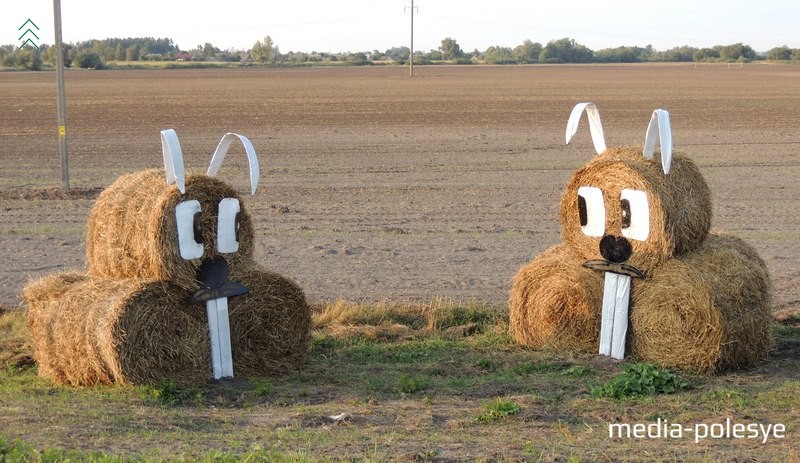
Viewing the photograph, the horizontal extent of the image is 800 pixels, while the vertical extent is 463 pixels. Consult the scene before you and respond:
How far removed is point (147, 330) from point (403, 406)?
207 centimetres

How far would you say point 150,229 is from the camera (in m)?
7.80

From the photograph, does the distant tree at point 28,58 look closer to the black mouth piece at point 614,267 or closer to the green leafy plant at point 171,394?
the green leafy plant at point 171,394

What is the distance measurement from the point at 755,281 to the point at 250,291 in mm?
4266

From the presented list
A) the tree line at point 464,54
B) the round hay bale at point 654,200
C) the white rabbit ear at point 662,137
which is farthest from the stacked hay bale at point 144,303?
the tree line at point 464,54

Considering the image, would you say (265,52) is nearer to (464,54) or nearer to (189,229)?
(464,54)

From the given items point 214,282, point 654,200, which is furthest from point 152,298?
point 654,200

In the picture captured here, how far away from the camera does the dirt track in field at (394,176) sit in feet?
39.9

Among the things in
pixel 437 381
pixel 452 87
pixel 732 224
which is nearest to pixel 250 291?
pixel 437 381

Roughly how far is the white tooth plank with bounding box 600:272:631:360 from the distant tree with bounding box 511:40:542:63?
153844mm

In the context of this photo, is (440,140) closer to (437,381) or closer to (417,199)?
(417,199)

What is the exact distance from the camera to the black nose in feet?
28.4

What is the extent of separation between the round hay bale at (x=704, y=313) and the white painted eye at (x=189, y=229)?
12.0 feet

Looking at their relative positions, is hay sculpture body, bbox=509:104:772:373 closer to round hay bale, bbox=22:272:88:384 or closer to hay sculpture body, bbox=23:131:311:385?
hay sculpture body, bbox=23:131:311:385

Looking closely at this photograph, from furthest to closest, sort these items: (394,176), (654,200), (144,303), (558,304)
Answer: (394,176)
(558,304)
(654,200)
(144,303)
